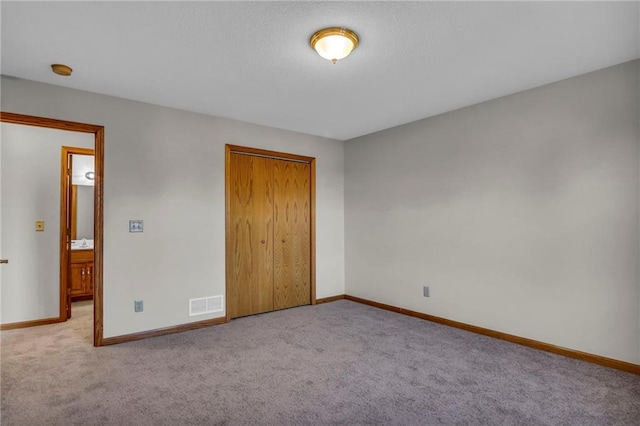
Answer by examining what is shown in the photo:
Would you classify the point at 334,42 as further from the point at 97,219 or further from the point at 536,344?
the point at 536,344

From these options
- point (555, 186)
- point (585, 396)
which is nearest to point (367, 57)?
point (555, 186)

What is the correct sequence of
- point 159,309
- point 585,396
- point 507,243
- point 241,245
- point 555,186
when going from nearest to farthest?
point 585,396 → point 555,186 → point 507,243 → point 159,309 → point 241,245

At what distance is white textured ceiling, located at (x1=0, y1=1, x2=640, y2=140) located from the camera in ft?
6.67

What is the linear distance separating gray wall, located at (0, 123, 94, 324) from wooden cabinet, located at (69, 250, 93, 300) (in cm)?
116

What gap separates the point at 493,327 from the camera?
3.45 metres

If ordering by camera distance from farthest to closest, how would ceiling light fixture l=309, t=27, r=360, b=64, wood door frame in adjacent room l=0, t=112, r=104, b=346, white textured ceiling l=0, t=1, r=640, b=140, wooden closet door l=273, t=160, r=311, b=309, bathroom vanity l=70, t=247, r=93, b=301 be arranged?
bathroom vanity l=70, t=247, r=93, b=301 → wooden closet door l=273, t=160, r=311, b=309 → wood door frame in adjacent room l=0, t=112, r=104, b=346 → ceiling light fixture l=309, t=27, r=360, b=64 → white textured ceiling l=0, t=1, r=640, b=140

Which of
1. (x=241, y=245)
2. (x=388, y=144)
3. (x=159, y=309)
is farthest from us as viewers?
(x=388, y=144)

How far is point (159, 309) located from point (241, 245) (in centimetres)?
116

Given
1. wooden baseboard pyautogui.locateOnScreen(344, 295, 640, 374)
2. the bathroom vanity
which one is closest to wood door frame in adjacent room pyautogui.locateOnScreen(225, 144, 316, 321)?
wooden baseboard pyautogui.locateOnScreen(344, 295, 640, 374)

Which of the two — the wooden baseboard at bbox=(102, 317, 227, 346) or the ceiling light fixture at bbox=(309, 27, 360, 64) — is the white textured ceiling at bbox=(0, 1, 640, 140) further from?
the wooden baseboard at bbox=(102, 317, 227, 346)

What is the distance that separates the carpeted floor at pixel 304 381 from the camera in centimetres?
210

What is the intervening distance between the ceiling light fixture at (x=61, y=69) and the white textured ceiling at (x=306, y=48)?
0.07 m

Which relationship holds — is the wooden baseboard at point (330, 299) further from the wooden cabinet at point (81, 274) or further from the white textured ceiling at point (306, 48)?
the wooden cabinet at point (81, 274)

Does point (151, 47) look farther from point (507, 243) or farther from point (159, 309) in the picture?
point (507, 243)
